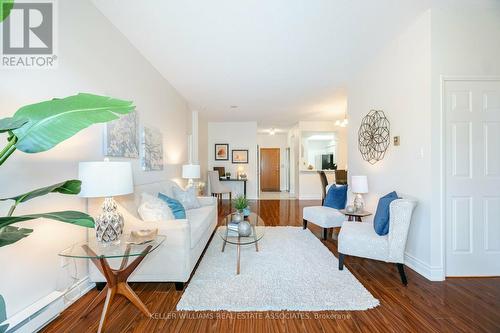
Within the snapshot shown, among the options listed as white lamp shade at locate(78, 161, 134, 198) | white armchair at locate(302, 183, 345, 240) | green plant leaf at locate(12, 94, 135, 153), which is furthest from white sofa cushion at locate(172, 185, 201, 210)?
green plant leaf at locate(12, 94, 135, 153)

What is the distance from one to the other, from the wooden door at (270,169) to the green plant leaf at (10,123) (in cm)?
910

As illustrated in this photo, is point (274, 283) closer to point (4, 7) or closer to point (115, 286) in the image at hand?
point (115, 286)

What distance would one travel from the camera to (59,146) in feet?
5.50

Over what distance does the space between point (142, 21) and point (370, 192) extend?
3614 mm

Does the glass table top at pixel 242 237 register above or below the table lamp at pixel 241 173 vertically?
below

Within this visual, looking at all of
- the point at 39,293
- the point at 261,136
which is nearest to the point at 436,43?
the point at 39,293

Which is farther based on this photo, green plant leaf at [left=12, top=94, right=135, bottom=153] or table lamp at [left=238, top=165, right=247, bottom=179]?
table lamp at [left=238, top=165, right=247, bottom=179]

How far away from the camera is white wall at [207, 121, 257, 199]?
23.5 ft

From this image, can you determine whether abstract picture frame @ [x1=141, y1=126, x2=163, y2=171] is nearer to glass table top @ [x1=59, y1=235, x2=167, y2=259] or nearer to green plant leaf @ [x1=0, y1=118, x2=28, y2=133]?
glass table top @ [x1=59, y1=235, x2=167, y2=259]

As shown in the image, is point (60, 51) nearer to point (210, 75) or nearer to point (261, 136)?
point (210, 75)

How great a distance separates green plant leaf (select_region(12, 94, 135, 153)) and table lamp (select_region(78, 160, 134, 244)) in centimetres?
82

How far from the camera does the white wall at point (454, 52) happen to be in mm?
2109

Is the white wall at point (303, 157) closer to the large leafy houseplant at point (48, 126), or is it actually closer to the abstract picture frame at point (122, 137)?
the abstract picture frame at point (122, 137)

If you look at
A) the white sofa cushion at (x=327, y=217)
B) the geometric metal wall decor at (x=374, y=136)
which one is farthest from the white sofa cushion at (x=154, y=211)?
the geometric metal wall decor at (x=374, y=136)
